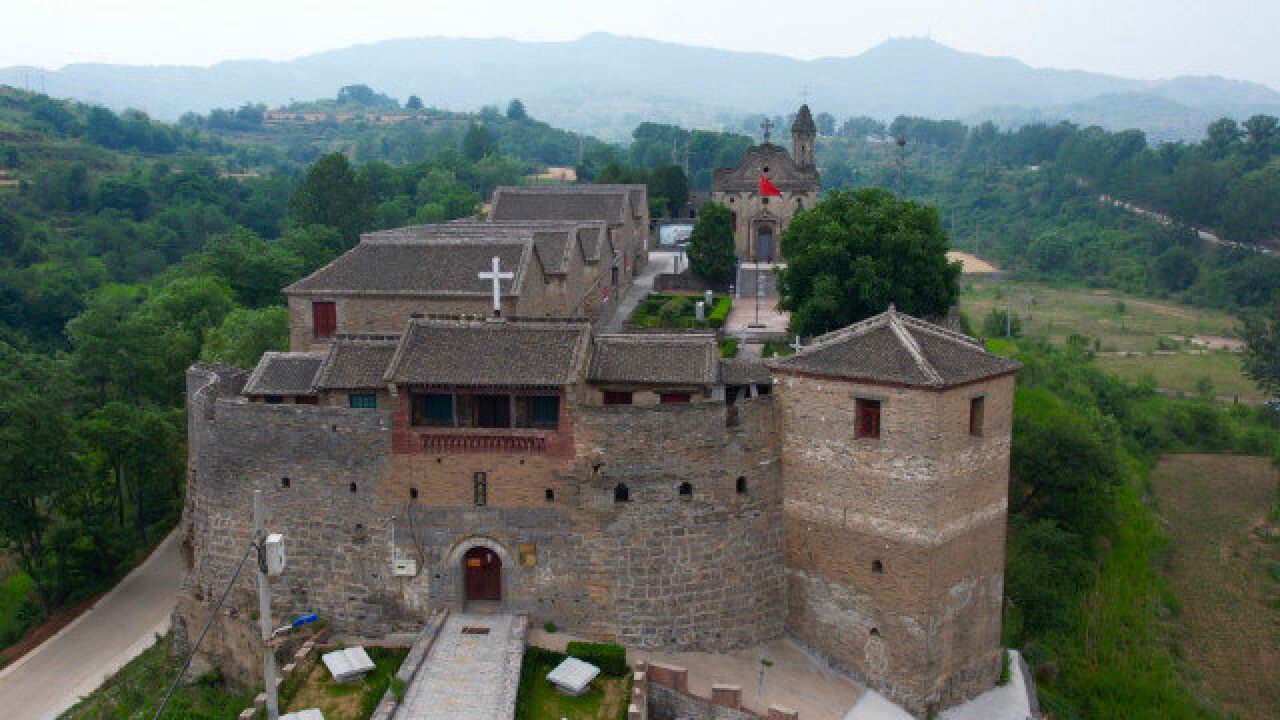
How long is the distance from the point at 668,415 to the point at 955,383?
647 centimetres

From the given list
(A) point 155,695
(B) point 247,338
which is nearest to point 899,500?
(A) point 155,695

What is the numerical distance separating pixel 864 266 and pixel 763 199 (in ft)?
63.7

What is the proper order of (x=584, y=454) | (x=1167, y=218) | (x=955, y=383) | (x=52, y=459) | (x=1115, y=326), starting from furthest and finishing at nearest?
(x=1167, y=218)
(x=1115, y=326)
(x=52, y=459)
(x=584, y=454)
(x=955, y=383)

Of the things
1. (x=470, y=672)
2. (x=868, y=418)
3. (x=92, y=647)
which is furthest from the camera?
(x=92, y=647)

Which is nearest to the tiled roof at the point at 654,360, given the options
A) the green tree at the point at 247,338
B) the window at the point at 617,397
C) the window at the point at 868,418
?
the window at the point at 617,397

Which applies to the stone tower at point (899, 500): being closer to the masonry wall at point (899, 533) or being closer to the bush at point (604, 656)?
the masonry wall at point (899, 533)

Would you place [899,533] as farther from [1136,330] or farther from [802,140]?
[1136,330]

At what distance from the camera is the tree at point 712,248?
48.3 metres

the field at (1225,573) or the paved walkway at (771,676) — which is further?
the field at (1225,573)

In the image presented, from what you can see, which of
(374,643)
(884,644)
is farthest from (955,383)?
(374,643)

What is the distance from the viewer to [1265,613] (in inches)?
1444

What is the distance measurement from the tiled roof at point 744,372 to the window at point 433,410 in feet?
22.6

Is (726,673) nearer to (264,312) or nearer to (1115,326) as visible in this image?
(264,312)

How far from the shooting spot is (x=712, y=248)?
4825cm
